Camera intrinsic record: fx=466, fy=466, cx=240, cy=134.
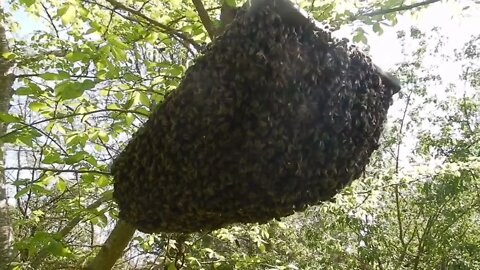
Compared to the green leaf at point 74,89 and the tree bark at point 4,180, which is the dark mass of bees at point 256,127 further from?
the tree bark at point 4,180

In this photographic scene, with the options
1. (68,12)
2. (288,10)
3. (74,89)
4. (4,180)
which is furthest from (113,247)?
(4,180)

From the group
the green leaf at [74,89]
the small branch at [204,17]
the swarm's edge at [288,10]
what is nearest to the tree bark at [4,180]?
the green leaf at [74,89]

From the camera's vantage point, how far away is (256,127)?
56.1 inches

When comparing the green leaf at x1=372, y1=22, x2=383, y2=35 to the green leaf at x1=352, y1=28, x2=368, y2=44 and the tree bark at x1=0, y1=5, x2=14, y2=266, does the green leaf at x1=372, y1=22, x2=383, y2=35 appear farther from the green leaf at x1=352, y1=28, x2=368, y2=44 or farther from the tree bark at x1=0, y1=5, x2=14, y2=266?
the tree bark at x1=0, y1=5, x2=14, y2=266

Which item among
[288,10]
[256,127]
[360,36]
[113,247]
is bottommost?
[113,247]

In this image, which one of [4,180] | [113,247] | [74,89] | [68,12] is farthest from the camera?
[4,180]

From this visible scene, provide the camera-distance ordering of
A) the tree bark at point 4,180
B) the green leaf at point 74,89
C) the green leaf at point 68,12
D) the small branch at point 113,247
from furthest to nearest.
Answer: the tree bark at point 4,180 < the small branch at point 113,247 < the green leaf at point 68,12 < the green leaf at point 74,89

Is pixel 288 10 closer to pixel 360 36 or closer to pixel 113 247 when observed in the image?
pixel 360 36

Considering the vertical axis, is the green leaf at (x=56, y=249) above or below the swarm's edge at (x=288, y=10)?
below

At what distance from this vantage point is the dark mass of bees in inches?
55.4

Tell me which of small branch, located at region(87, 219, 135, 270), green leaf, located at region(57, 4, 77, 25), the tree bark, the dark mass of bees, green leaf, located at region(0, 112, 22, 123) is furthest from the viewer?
the tree bark

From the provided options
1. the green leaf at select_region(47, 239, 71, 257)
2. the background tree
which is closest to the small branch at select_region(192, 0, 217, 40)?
the background tree

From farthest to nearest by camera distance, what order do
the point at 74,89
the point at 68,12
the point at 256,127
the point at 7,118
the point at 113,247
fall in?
the point at 113,247, the point at 68,12, the point at 7,118, the point at 74,89, the point at 256,127

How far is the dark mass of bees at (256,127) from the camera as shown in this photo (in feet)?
4.62
